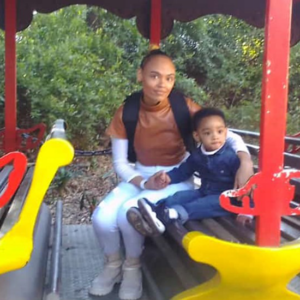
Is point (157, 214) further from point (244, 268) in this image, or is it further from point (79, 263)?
point (79, 263)

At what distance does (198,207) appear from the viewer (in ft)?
10.3

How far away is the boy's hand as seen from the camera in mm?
3291

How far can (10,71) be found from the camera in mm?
4777

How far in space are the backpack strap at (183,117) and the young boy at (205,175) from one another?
17 cm

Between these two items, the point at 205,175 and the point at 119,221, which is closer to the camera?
the point at 119,221

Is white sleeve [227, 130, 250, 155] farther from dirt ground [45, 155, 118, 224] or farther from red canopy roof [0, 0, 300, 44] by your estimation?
dirt ground [45, 155, 118, 224]

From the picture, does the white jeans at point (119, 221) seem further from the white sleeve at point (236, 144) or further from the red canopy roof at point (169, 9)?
the red canopy roof at point (169, 9)

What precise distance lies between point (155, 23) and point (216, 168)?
2.02m

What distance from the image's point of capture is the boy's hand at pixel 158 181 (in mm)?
3291

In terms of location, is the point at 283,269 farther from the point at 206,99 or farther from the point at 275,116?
the point at 206,99

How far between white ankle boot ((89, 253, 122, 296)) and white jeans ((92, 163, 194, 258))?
5cm

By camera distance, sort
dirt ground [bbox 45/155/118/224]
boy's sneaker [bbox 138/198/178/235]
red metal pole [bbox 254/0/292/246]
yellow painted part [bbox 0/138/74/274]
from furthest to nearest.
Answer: dirt ground [bbox 45/155/118/224] → boy's sneaker [bbox 138/198/178/235] → red metal pole [bbox 254/0/292/246] → yellow painted part [bbox 0/138/74/274]

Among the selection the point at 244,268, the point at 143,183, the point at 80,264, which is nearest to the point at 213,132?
the point at 143,183

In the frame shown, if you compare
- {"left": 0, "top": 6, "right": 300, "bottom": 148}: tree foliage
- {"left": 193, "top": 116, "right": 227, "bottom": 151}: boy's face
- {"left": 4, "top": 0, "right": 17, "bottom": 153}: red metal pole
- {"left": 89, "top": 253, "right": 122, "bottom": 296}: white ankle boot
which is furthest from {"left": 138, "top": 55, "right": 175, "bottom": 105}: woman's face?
{"left": 0, "top": 6, "right": 300, "bottom": 148}: tree foliage
